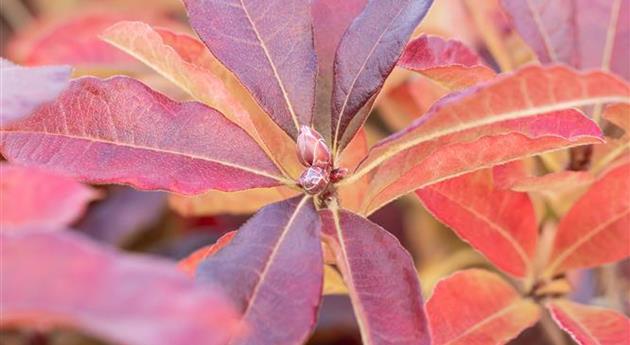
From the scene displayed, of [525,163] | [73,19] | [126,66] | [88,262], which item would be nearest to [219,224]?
[126,66]

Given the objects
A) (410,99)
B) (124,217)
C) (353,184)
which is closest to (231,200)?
(353,184)

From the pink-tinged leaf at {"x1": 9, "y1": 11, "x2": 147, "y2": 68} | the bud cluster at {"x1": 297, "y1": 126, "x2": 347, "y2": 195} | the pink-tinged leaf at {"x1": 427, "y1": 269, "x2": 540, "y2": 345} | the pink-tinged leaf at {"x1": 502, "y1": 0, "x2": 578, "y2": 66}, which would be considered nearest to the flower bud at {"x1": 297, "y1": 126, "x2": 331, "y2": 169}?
the bud cluster at {"x1": 297, "y1": 126, "x2": 347, "y2": 195}

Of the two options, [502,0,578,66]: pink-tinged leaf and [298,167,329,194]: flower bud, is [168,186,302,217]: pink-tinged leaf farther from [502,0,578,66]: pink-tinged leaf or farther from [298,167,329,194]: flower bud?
[502,0,578,66]: pink-tinged leaf

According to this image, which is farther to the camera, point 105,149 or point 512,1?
point 512,1

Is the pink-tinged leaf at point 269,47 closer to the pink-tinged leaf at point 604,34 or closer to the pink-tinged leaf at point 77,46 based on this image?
the pink-tinged leaf at point 604,34

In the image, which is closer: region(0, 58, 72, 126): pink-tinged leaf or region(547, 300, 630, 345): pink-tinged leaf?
region(0, 58, 72, 126): pink-tinged leaf

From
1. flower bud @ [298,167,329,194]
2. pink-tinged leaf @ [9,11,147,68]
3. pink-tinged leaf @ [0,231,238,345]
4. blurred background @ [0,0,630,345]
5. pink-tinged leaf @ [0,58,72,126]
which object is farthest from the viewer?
pink-tinged leaf @ [9,11,147,68]

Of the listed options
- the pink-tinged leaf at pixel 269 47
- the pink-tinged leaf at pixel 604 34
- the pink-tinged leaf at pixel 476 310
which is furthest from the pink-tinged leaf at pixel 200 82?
the pink-tinged leaf at pixel 604 34

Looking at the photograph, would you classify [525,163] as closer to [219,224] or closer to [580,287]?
[580,287]
